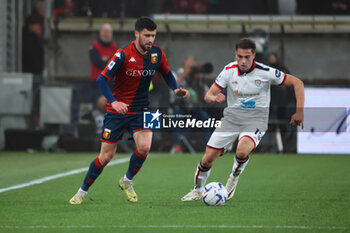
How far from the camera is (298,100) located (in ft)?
26.5

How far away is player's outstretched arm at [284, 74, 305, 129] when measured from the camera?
7.79 meters

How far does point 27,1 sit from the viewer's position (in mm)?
19844

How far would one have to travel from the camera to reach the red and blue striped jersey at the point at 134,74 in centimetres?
799

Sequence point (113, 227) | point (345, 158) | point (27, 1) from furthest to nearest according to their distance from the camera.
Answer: point (27, 1)
point (345, 158)
point (113, 227)

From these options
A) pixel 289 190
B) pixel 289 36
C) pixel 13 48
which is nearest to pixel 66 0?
pixel 13 48

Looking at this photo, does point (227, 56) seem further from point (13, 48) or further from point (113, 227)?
point (113, 227)

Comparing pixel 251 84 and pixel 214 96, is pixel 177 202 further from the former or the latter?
pixel 251 84

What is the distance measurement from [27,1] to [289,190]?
40.9 feet

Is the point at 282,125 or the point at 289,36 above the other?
the point at 289,36

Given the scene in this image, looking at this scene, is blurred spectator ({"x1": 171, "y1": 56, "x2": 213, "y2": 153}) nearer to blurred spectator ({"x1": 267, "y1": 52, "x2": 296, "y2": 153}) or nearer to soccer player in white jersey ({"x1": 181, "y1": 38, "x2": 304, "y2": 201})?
blurred spectator ({"x1": 267, "y1": 52, "x2": 296, "y2": 153})

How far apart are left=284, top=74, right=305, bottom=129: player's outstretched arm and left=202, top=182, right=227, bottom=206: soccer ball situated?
1.06 metres

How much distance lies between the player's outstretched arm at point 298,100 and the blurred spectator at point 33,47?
Result: 11.2 meters

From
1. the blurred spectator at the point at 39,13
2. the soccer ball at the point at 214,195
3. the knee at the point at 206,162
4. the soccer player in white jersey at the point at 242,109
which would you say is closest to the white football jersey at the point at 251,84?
the soccer player in white jersey at the point at 242,109

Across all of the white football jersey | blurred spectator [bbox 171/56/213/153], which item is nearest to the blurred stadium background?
blurred spectator [bbox 171/56/213/153]
